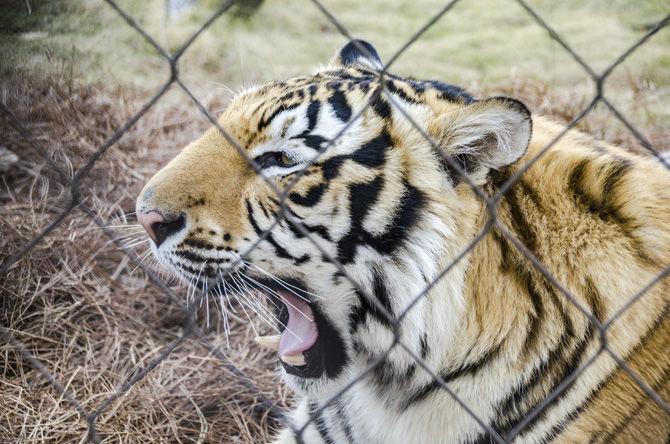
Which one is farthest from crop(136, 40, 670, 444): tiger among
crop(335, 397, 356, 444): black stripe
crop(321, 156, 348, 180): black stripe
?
crop(335, 397, 356, 444): black stripe

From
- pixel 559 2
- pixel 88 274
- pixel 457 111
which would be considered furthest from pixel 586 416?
pixel 559 2

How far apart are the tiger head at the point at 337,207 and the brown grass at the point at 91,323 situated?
0.68m

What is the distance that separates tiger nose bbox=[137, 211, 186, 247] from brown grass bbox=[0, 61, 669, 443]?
27.9 inches

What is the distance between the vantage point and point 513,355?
1717mm

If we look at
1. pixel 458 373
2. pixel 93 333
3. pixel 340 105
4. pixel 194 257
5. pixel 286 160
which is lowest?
pixel 93 333

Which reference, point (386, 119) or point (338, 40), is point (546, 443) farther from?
point (338, 40)

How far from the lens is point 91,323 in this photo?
2.60 m

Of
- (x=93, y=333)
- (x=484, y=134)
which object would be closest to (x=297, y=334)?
(x=484, y=134)

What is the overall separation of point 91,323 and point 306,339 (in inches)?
39.1

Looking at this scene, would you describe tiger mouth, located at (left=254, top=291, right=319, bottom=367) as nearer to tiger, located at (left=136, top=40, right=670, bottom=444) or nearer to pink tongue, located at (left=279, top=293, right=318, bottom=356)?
pink tongue, located at (left=279, top=293, right=318, bottom=356)

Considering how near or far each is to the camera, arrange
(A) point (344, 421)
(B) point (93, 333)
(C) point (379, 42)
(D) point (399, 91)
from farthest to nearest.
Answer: (C) point (379, 42) < (B) point (93, 333) < (A) point (344, 421) < (D) point (399, 91)

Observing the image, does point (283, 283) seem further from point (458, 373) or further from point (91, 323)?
point (91, 323)

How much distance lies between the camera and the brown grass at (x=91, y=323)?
224 cm

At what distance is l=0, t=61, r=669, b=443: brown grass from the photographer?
2.24 metres
